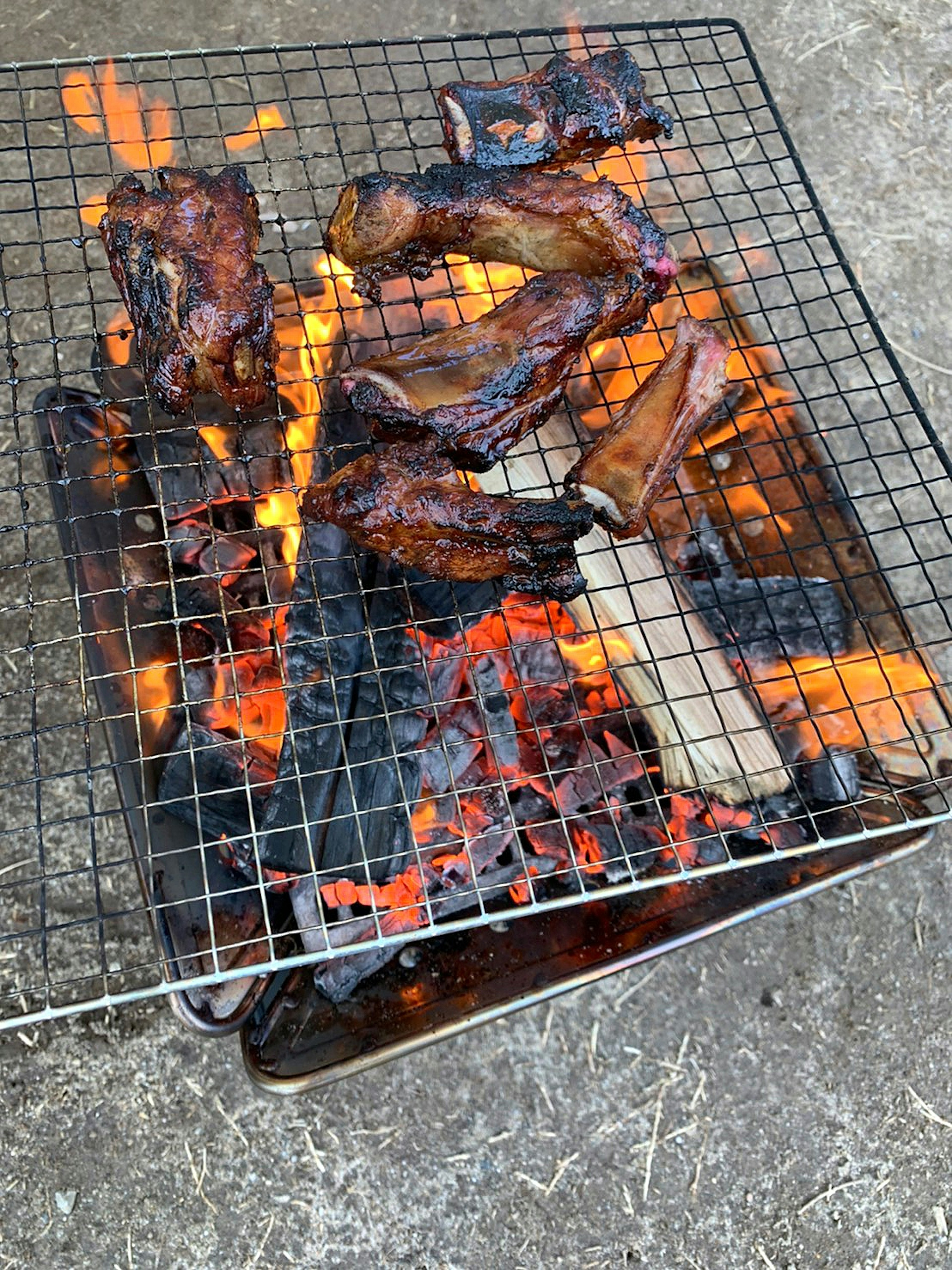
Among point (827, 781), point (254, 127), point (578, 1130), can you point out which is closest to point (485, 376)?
point (827, 781)

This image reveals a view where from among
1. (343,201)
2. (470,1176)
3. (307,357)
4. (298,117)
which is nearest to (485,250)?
(343,201)

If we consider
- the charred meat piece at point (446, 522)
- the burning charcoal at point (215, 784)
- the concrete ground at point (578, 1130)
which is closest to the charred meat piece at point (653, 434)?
the charred meat piece at point (446, 522)

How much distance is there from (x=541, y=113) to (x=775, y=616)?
187 centimetres

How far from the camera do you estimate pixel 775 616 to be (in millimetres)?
3279

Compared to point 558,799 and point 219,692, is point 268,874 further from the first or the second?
point 558,799

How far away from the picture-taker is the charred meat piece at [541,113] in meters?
2.98

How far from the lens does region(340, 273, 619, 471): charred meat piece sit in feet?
8.74

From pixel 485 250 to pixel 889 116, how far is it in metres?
3.34

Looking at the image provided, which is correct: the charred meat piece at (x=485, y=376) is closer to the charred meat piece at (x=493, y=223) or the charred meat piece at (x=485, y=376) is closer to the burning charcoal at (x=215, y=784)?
the charred meat piece at (x=493, y=223)

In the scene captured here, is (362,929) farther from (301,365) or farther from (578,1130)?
(301,365)

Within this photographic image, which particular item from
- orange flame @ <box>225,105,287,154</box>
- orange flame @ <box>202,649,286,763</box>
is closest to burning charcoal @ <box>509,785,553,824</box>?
orange flame @ <box>202,649,286,763</box>

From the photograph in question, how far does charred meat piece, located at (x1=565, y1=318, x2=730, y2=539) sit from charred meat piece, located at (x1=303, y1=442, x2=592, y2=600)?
15cm

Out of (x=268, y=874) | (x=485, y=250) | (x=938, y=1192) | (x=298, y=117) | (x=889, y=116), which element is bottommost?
(x=938, y=1192)

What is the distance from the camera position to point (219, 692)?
9.75 ft
